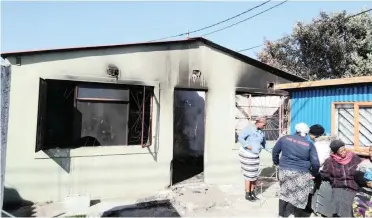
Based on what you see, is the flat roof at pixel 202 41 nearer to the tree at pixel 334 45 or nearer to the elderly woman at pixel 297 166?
the elderly woman at pixel 297 166

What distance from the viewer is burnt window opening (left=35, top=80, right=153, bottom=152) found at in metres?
6.54

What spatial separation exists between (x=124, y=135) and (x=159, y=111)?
97 cm

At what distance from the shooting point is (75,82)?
21.7 ft

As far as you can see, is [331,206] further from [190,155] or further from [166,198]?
[190,155]

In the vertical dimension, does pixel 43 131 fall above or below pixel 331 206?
above

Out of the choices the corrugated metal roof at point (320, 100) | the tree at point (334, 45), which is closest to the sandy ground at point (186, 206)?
the corrugated metal roof at point (320, 100)

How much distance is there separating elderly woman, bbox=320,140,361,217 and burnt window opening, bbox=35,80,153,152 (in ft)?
12.7

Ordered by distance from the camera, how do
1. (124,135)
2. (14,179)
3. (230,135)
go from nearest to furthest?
(14,179), (124,135), (230,135)

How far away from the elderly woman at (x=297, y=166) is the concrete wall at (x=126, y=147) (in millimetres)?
2943

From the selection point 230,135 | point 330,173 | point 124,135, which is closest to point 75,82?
point 124,135

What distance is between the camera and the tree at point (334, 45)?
47.0 ft

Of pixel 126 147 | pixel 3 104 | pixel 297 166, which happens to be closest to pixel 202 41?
pixel 126 147

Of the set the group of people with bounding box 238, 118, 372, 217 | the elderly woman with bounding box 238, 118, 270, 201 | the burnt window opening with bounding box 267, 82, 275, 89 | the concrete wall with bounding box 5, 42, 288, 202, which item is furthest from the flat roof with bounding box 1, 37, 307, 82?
the group of people with bounding box 238, 118, 372, 217

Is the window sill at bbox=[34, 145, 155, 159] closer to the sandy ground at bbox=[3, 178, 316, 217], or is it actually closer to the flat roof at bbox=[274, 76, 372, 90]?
the sandy ground at bbox=[3, 178, 316, 217]
